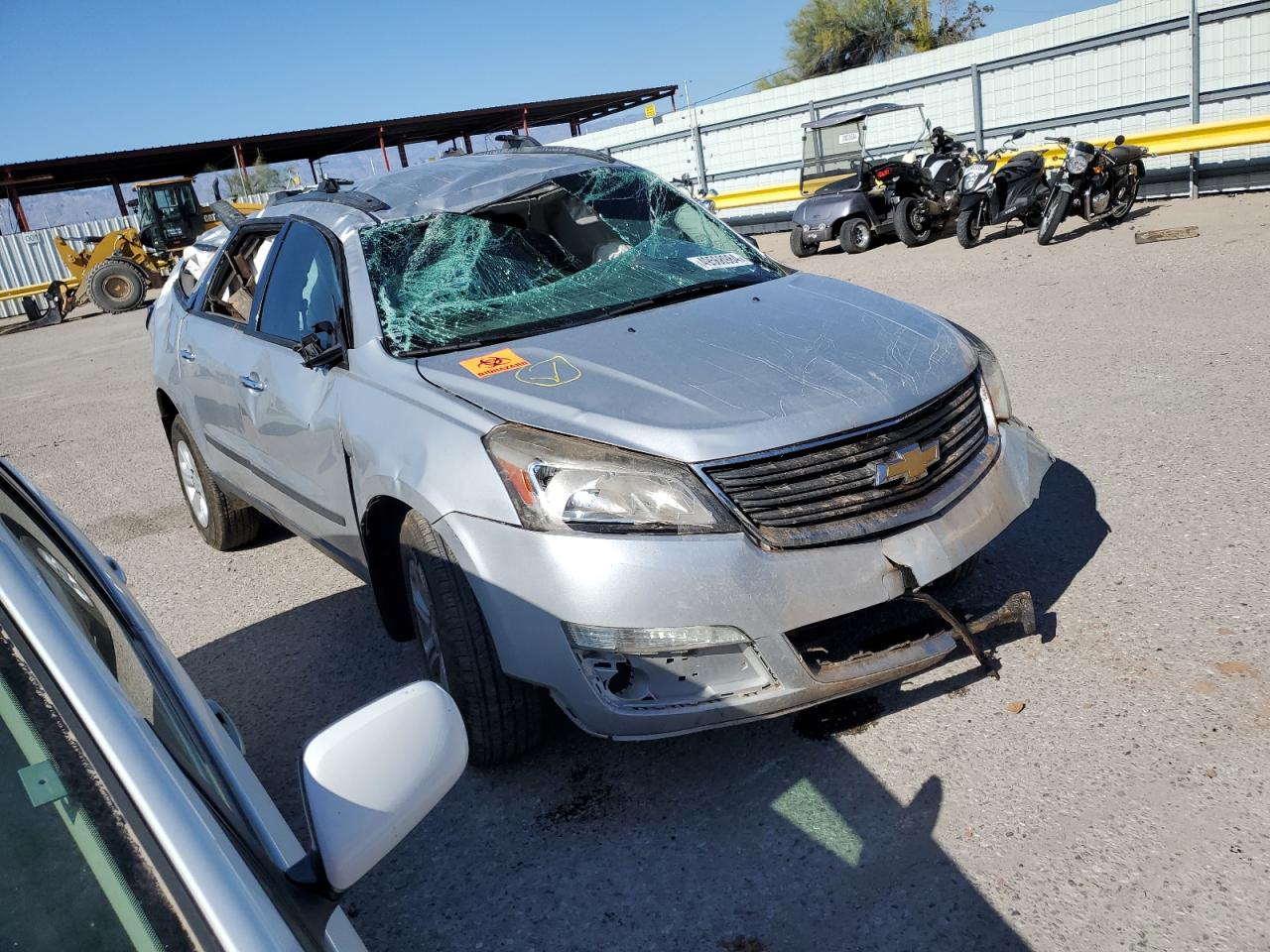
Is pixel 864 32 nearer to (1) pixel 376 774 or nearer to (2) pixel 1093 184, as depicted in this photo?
(2) pixel 1093 184

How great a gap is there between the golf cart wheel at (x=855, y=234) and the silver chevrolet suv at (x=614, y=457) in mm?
10181

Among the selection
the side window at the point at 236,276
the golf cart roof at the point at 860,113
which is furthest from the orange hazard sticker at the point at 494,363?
the golf cart roof at the point at 860,113

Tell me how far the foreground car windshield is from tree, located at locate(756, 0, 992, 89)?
3853cm

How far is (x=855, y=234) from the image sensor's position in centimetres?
1373

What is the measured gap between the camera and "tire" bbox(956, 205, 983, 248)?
12.1 metres

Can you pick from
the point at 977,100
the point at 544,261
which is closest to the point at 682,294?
the point at 544,261

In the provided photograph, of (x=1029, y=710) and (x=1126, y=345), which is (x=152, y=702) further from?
(x=1126, y=345)

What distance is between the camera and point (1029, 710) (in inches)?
116

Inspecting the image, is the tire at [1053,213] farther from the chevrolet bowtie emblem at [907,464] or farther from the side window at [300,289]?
the chevrolet bowtie emblem at [907,464]

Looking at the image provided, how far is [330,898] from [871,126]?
1865 centimetres

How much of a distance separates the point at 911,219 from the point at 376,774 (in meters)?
13.1

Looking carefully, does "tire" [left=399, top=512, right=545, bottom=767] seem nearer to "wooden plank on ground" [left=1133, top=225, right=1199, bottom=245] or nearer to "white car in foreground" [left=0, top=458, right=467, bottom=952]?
"white car in foreground" [left=0, top=458, right=467, bottom=952]

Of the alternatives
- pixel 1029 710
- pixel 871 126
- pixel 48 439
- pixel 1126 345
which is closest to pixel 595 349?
pixel 1029 710

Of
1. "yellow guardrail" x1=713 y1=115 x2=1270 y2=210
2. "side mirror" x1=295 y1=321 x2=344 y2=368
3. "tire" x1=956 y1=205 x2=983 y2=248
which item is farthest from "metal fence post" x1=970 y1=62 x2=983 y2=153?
"side mirror" x1=295 y1=321 x2=344 y2=368
